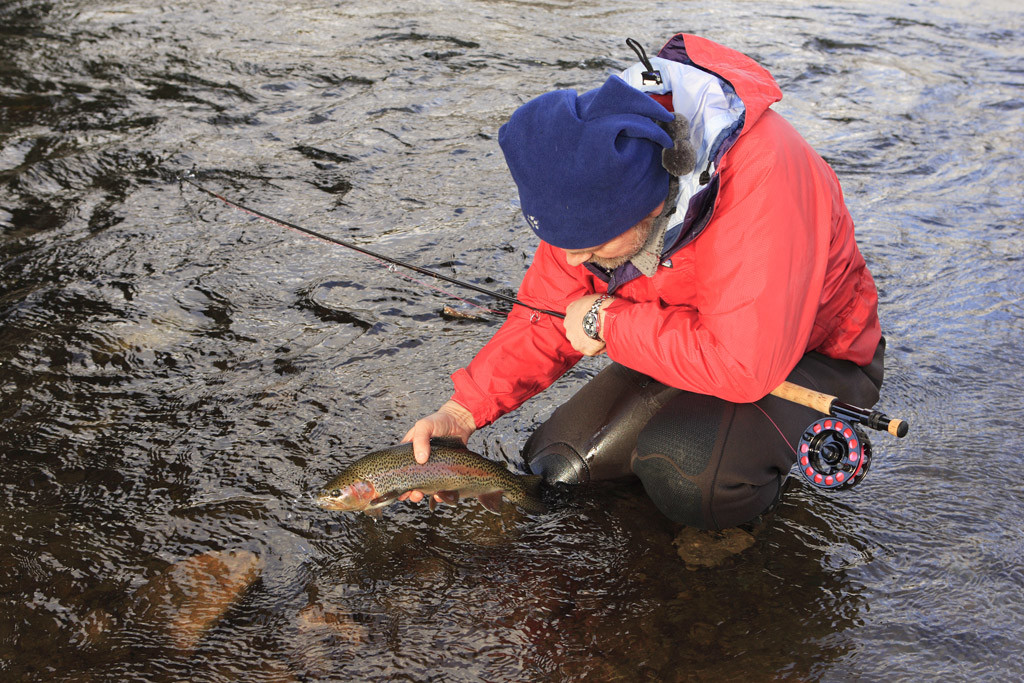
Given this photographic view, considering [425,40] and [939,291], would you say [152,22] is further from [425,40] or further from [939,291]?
[939,291]

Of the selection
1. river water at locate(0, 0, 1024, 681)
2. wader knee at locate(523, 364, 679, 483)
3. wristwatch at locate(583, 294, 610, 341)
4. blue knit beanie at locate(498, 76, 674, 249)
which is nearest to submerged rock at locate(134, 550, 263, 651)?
river water at locate(0, 0, 1024, 681)

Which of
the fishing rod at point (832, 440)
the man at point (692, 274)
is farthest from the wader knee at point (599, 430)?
the fishing rod at point (832, 440)

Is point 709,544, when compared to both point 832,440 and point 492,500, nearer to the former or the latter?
point 832,440

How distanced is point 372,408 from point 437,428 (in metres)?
0.89

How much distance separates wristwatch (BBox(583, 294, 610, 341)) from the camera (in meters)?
3.30

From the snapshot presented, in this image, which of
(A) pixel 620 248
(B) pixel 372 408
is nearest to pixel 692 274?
(A) pixel 620 248

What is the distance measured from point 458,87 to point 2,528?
22.2 feet

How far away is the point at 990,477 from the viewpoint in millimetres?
3896

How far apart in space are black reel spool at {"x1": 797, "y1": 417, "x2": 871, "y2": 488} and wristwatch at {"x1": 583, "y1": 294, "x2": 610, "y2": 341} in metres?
0.86

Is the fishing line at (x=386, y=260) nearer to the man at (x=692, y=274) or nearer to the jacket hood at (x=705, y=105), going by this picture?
the man at (x=692, y=274)

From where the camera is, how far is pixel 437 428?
3.55 meters

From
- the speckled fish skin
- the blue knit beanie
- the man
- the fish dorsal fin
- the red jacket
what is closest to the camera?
the blue knit beanie

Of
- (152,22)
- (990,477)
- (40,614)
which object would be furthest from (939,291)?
(152,22)

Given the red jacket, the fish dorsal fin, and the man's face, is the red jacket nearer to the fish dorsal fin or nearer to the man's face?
the man's face
